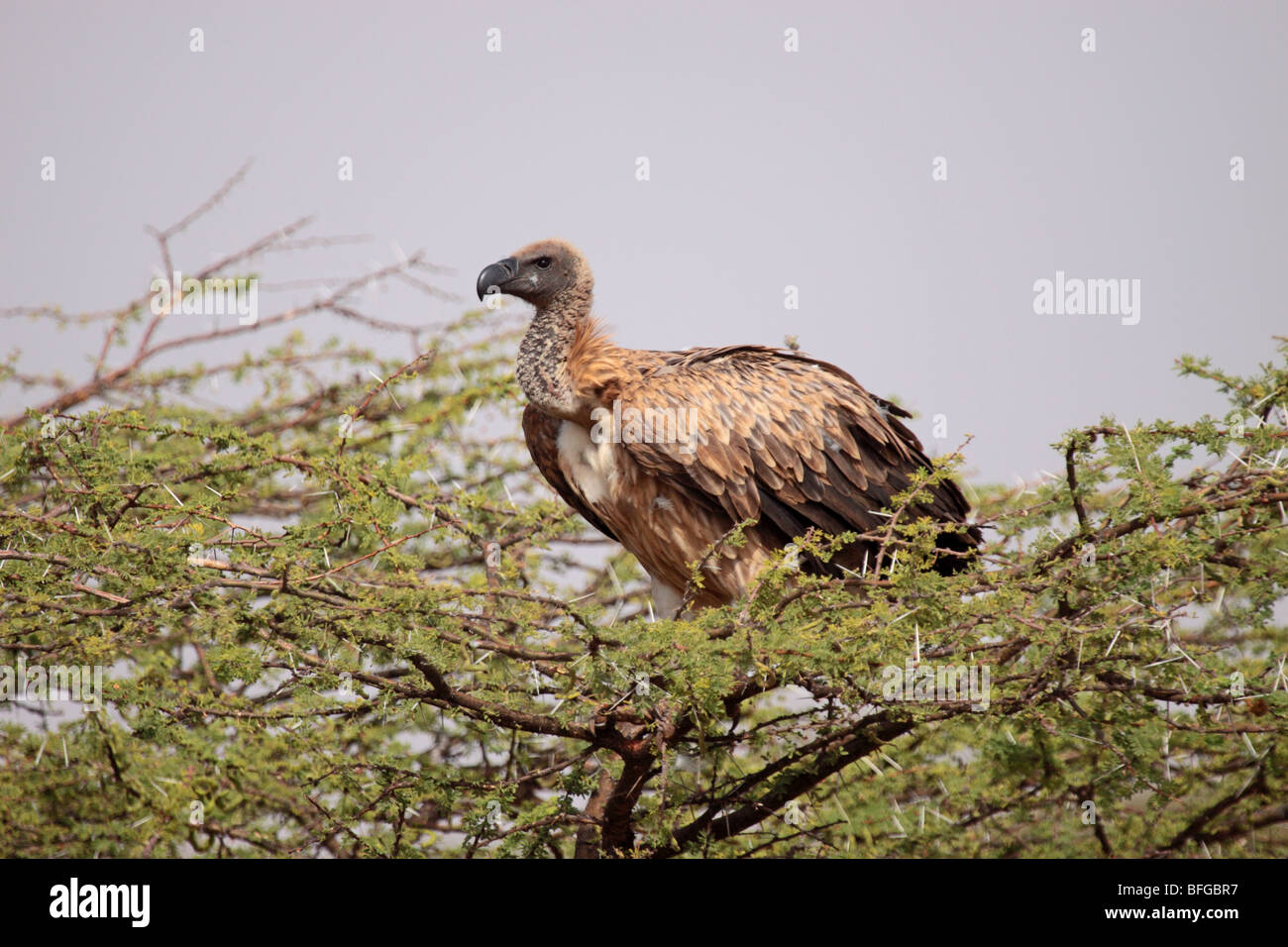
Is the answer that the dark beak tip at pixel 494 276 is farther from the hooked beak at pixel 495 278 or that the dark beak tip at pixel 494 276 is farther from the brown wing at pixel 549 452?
the brown wing at pixel 549 452

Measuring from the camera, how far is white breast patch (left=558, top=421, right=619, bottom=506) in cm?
582

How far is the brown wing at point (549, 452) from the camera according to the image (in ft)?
20.2

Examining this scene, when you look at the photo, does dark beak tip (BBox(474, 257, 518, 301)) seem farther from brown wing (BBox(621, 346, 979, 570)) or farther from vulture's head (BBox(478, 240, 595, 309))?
brown wing (BBox(621, 346, 979, 570))

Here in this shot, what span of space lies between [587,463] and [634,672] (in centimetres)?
241

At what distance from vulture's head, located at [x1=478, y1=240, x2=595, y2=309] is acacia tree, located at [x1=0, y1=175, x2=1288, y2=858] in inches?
40.9

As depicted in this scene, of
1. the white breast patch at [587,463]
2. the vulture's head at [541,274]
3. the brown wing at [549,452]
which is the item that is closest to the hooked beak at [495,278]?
the vulture's head at [541,274]

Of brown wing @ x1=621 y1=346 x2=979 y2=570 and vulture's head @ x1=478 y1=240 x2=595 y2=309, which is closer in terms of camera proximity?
brown wing @ x1=621 y1=346 x2=979 y2=570

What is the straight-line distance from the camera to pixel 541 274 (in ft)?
20.6

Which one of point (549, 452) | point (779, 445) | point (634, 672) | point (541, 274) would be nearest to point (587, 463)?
point (549, 452)

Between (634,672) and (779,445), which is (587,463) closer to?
(779,445)

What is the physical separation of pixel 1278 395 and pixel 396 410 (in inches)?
172

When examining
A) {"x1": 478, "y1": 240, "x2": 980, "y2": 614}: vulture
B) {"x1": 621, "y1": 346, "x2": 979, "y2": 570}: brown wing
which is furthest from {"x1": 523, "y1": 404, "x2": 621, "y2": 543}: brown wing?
{"x1": 621, "y1": 346, "x2": 979, "y2": 570}: brown wing
